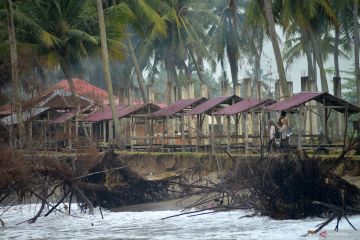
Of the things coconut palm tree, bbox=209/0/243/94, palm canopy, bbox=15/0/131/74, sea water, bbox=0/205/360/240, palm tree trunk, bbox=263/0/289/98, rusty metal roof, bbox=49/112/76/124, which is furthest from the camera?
coconut palm tree, bbox=209/0/243/94

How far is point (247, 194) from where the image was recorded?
23812mm

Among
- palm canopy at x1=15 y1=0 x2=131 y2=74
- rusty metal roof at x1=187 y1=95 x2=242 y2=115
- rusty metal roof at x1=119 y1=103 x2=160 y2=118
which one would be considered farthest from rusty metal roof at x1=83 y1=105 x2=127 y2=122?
rusty metal roof at x1=187 y1=95 x2=242 y2=115

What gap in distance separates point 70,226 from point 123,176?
12.8 ft

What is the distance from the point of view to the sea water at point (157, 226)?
2078 centimetres

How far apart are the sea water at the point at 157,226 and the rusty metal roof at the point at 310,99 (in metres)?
7.13

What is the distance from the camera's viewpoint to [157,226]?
22.8m

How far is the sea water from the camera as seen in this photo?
20.8m

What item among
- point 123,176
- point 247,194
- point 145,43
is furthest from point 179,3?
point 247,194

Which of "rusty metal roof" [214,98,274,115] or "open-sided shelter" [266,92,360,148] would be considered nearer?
"open-sided shelter" [266,92,360,148]

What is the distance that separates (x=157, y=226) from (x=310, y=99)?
9.69 m

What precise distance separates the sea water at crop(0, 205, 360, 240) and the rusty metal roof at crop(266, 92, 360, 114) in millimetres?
7134

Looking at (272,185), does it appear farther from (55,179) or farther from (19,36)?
(19,36)

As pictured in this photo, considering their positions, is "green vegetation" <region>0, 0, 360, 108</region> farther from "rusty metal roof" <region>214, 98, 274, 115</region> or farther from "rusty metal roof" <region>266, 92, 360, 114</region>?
"rusty metal roof" <region>266, 92, 360, 114</region>

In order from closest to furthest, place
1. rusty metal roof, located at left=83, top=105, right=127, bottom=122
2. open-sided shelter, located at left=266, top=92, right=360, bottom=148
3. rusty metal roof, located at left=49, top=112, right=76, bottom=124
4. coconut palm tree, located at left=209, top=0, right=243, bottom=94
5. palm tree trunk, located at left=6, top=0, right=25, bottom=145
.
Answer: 1. palm tree trunk, located at left=6, top=0, right=25, bottom=145
2. open-sided shelter, located at left=266, top=92, right=360, bottom=148
3. rusty metal roof, located at left=83, top=105, right=127, bottom=122
4. rusty metal roof, located at left=49, top=112, right=76, bottom=124
5. coconut palm tree, located at left=209, top=0, right=243, bottom=94
